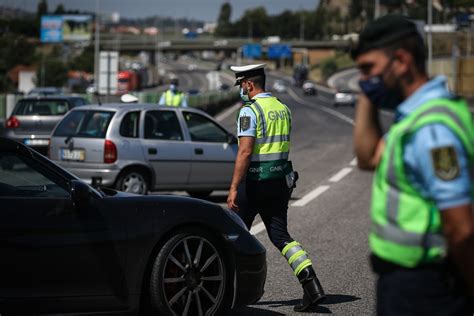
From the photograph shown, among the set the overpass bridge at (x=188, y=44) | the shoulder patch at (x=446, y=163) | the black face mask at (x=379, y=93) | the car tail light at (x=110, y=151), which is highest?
the overpass bridge at (x=188, y=44)

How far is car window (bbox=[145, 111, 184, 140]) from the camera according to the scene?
15359 mm

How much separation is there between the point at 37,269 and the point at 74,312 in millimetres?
352

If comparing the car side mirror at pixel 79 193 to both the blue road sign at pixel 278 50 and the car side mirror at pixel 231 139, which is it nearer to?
the car side mirror at pixel 231 139

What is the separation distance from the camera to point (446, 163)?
132 inches

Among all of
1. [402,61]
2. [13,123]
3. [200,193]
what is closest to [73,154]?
[200,193]

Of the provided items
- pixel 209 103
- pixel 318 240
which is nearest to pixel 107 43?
pixel 209 103

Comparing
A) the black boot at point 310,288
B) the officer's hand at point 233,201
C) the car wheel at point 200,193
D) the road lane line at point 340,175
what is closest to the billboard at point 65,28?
the road lane line at point 340,175

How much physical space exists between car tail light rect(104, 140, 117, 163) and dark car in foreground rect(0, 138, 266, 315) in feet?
25.9

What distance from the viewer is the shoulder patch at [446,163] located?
11.1 ft

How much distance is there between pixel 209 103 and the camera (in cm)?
5494

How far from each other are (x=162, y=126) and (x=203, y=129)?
67 centimetres

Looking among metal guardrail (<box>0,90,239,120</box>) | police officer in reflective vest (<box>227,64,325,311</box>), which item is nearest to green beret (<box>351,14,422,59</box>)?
police officer in reflective vest (<box>227,64,325,311</box>)

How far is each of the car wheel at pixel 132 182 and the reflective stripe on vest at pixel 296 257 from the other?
7.67 metres

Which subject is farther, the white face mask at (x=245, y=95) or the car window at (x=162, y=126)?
the car window at (x=162, y=126)
